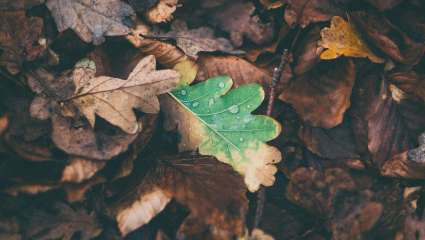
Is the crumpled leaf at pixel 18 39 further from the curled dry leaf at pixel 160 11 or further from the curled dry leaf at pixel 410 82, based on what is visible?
the curled dry leaf at pixel 410 82

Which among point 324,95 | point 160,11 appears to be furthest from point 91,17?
point 324,95

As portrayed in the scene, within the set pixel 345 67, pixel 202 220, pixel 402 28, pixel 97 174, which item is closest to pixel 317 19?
pixel 345 67

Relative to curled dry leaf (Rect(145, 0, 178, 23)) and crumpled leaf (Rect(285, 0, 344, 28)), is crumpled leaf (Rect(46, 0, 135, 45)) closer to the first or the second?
curled dry leaf (Rect(145, 0, 178, 23))

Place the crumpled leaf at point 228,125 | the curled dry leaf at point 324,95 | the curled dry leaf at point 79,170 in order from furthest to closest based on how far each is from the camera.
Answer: the curled dry leaf at point 324,95
the crumpled leaf at point 228,125
the curled dry leaf at point 79,170

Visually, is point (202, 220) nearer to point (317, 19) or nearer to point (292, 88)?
point (292, 88)

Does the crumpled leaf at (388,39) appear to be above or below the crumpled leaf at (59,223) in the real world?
above

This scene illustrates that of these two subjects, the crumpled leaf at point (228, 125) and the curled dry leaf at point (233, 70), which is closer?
the crumpled leaf at point (228, 125)

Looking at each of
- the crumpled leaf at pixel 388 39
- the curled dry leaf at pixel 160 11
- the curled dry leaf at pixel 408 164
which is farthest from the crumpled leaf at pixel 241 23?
the curled dry leaf at pixel 408 164

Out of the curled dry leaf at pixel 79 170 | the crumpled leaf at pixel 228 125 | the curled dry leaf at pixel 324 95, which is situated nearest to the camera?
the curled dry leaf at pixel 79 170
